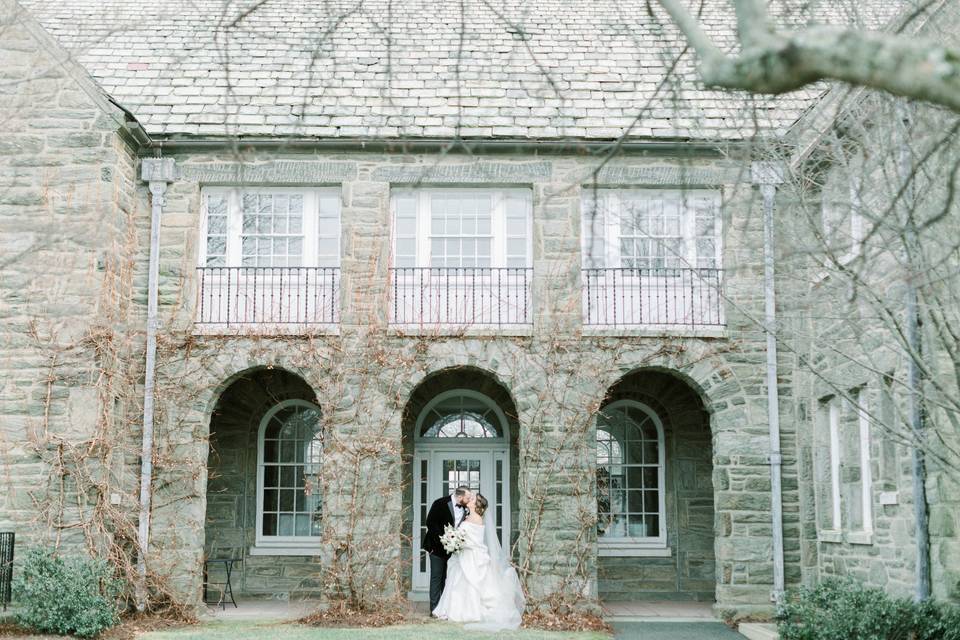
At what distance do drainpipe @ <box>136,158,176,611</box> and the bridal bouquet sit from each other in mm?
3694

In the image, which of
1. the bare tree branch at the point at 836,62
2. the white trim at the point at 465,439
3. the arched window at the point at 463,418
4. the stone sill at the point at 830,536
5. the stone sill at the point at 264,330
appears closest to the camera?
the bare tree branch at the point at 836,62

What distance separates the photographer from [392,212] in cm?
1581

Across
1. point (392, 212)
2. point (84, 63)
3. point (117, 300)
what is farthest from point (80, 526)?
point (84, 63)

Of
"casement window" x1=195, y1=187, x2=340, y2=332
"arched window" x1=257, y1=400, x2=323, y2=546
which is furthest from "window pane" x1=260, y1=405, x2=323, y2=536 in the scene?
"casement window" x1=195, y1=187, x2=340, y2=332

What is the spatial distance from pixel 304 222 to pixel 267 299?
114cm

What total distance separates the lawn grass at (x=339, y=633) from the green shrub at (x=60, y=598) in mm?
672

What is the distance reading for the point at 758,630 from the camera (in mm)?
13711

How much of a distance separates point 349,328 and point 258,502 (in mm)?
3813

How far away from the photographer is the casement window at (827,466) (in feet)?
48.3

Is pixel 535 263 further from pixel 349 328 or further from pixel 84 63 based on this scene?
pixel 84 63

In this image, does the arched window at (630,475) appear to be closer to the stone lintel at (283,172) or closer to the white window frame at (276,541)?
the white window frame at (276,541)

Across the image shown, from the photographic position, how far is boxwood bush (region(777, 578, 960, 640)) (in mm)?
10617

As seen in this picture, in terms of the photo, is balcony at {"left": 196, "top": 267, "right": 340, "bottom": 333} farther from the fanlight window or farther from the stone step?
Answer: the stone step

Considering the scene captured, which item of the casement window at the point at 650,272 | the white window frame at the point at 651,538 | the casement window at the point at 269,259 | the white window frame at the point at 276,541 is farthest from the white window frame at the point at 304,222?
the white window frame at the point at 651,538
